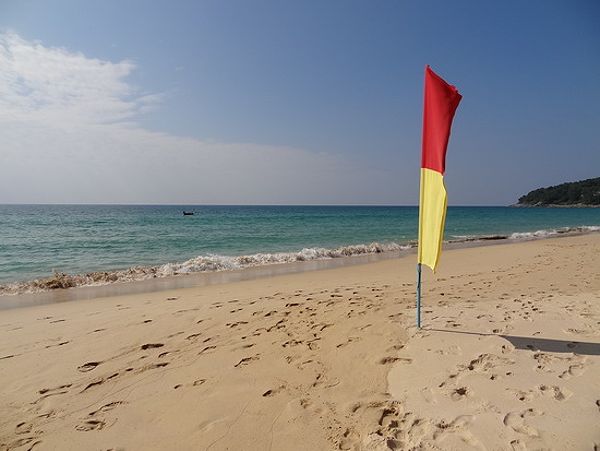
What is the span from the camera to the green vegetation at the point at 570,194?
118062 millimetres

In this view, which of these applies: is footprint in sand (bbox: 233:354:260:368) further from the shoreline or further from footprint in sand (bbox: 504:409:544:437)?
the shoreline

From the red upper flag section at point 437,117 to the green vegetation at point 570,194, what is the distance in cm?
14706

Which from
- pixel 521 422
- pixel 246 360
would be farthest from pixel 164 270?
pixel 521 422

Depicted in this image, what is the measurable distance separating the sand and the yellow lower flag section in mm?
1150

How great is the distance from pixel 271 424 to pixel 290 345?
5.64 ft

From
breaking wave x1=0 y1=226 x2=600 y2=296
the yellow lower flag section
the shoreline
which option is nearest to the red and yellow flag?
the yellow lower flag section

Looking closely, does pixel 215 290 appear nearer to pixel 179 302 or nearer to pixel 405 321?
pixel 179 302

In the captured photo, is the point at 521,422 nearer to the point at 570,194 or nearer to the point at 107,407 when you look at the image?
the point at 107,407

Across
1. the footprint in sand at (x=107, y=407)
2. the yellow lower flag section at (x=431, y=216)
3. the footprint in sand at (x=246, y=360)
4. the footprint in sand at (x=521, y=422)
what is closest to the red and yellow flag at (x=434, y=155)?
the yellow lower flag section at (x=431, y=216)

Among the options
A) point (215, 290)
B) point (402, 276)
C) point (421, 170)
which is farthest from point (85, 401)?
point (402, 276)

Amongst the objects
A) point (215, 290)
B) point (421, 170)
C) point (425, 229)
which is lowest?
point (215, 290)

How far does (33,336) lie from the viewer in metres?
5.70

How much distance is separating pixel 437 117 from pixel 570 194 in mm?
152144

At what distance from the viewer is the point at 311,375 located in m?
3.84
